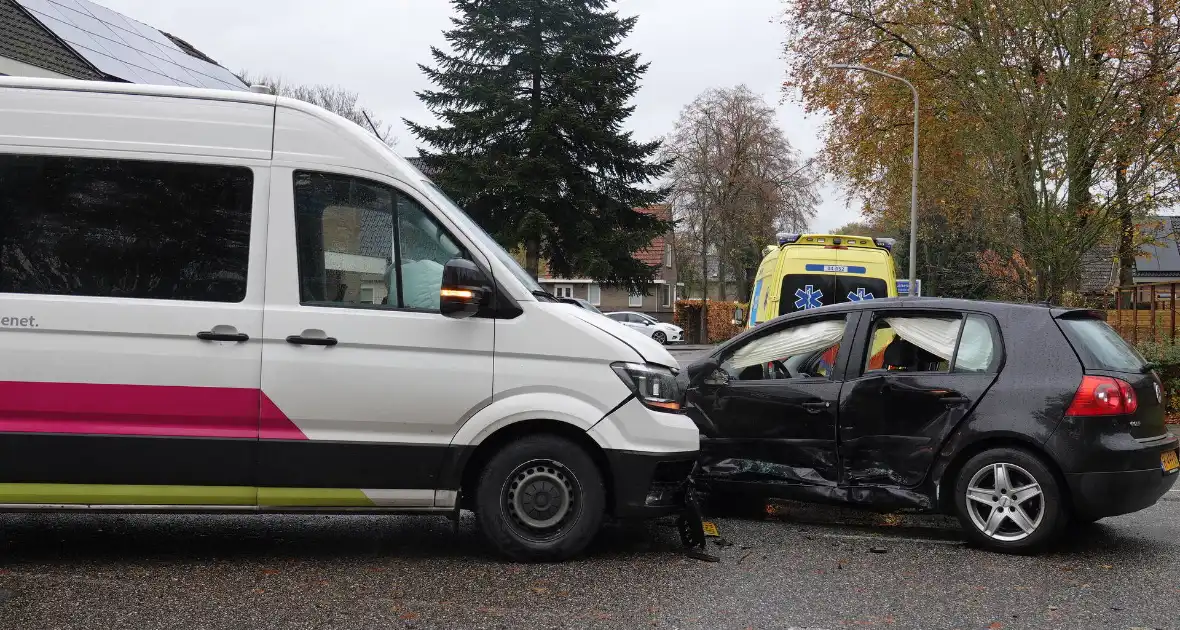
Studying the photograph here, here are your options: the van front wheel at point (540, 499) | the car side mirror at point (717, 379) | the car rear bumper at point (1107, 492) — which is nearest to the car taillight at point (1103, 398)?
the car rear bumper at point (1107, 492)

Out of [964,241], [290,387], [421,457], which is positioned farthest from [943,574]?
[964,241]

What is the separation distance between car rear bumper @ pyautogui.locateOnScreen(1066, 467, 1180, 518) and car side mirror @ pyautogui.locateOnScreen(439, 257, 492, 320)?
3.40 meters

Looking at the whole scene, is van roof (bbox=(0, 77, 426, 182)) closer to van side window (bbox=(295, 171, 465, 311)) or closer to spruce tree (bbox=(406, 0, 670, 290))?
van side window (bbox=(295, 171, 465, 311))

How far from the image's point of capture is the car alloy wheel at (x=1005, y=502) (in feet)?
20.2

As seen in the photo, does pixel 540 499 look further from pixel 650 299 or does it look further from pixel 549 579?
pixel 650 299

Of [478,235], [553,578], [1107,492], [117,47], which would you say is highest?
[117,47]

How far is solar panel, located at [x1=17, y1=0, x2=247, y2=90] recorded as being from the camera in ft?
70.2

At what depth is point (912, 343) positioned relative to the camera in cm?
687

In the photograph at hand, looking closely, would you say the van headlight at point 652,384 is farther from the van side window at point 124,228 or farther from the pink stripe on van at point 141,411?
the van side window at point 124,228

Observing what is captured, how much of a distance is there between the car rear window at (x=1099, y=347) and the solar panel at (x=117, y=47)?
17.6m

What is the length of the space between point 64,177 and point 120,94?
0.50m

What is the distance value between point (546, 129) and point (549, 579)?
2934 centimetres

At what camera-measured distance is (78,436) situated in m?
5.32

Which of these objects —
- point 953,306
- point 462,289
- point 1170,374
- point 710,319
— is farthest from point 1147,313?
point 710,319
